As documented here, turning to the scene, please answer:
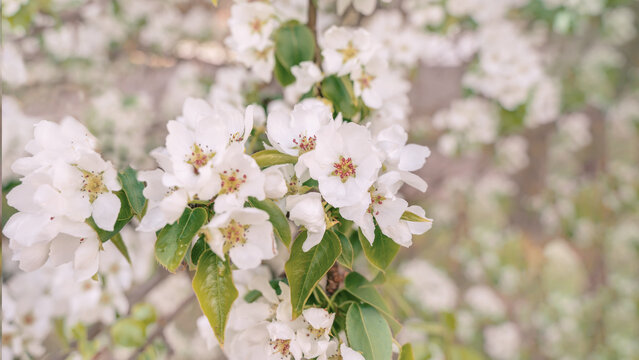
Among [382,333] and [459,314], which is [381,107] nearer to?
[382,333]

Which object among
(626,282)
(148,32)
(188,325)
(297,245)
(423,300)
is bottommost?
(188,325)

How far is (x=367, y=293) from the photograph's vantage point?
0.67m

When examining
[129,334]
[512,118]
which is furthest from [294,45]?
[512,118]

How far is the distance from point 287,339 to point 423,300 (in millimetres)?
1783

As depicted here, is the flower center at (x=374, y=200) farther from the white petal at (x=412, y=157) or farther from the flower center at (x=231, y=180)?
the flower center at (x=231, y=180)

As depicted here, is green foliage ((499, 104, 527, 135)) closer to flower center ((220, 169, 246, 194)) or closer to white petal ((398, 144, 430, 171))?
white petal ((398, 144, 430, 171))

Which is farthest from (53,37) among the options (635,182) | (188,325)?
(635,182)

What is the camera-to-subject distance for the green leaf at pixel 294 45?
2.81 ft

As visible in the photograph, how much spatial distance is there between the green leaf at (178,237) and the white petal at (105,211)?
0.07 meters

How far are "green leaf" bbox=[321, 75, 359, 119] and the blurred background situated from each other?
71 cm

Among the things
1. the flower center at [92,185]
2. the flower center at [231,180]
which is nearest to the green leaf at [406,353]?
the flower center at [231,180]

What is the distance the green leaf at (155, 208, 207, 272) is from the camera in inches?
20.1

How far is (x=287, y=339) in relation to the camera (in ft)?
1.98

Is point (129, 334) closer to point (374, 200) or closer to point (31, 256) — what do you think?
point (31, 256)
